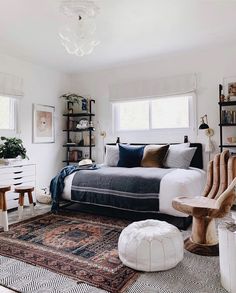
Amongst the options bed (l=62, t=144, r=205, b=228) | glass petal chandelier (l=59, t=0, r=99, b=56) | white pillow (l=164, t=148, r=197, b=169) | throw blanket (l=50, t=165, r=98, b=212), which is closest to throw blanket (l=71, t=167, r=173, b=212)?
bed (l=62, t=144, r=205, b=228)

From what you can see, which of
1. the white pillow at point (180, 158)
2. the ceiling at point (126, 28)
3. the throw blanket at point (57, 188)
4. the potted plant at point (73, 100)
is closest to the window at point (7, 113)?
the ceiling at point (126, 28)

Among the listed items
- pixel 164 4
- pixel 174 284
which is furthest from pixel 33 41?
pixel 174 284

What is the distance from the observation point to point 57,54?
14.4ft

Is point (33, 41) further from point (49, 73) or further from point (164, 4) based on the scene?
point (164, 4)

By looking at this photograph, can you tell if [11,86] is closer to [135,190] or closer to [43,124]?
[43,124]

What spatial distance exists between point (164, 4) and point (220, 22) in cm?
91

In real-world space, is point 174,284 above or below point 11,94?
below

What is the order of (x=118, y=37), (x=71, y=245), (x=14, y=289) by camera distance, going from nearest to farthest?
1. (x=14, y=289)
2. (x=71, y=245)
3. (x=118, y=37)

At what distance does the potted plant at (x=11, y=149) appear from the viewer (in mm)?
3953

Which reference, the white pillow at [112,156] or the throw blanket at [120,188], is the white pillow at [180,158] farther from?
the white pillow at [112,156]

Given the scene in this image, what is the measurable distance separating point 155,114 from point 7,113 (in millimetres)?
2627

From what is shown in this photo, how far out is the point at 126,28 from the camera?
3.36 meters

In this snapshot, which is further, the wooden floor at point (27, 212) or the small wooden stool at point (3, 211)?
the wooden floor at point (27, 212)

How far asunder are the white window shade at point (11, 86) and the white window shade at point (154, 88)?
1.70m
